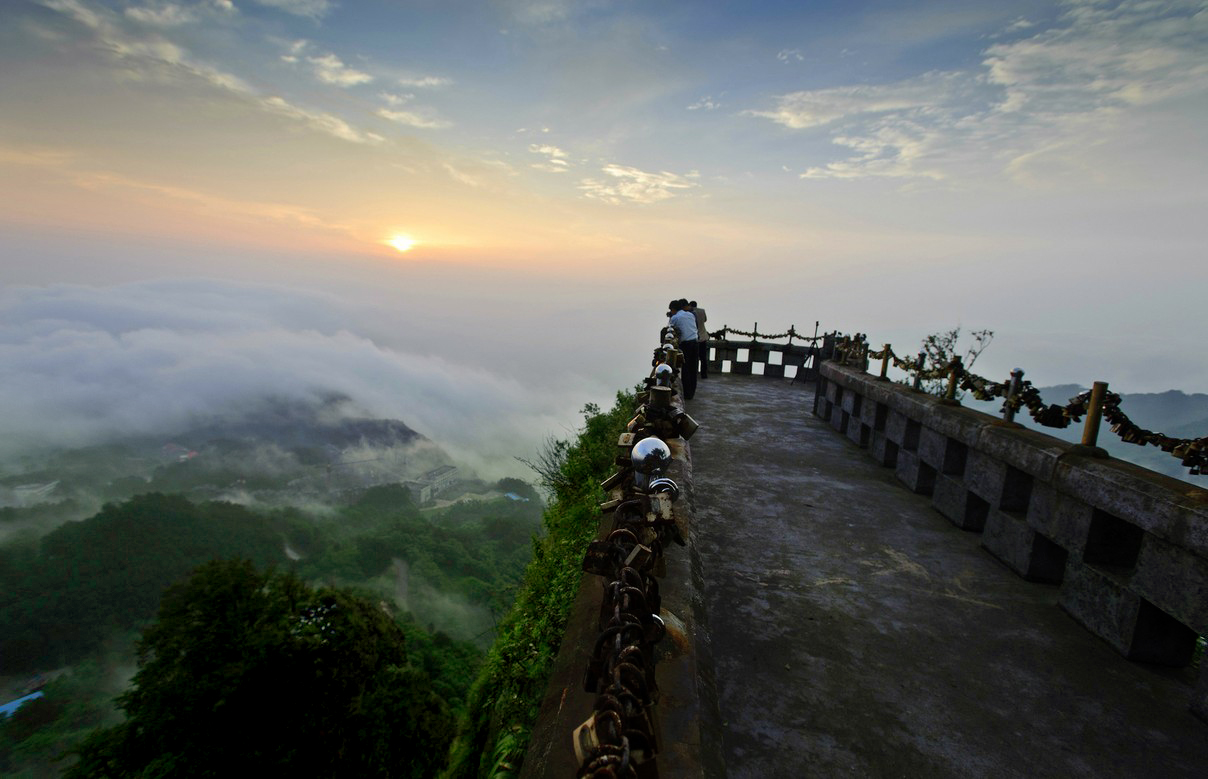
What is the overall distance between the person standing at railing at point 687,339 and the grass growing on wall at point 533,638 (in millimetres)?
1914

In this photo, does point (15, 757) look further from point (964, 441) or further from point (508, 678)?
point (964, 441)

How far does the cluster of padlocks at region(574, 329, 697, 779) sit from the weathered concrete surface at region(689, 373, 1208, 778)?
0.96 meters

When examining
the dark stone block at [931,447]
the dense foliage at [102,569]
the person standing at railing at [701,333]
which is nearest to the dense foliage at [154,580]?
the dense foliage at [102,569]

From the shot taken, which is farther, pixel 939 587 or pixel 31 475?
pixel 31 475

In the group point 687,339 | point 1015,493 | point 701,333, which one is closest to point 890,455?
point 1015,493

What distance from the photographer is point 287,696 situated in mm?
18703

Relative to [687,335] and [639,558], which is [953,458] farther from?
[687,335]

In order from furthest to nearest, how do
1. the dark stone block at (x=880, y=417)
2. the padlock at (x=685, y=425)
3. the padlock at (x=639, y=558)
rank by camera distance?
the dark stone block at (x=880, y=417) → the padlock at (x=685, y=425) → the padlock at (x=639, y=558)

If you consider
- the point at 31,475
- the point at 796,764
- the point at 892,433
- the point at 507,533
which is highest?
the point at 892,433

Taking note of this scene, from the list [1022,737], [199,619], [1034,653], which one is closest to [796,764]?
[1022,737]

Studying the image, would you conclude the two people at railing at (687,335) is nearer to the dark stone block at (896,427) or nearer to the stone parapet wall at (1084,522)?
the dark stone block at (896,427)

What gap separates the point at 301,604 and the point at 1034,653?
22.0m

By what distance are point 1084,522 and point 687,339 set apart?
743 cm

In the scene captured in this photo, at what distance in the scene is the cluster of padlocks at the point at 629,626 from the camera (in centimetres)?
146
